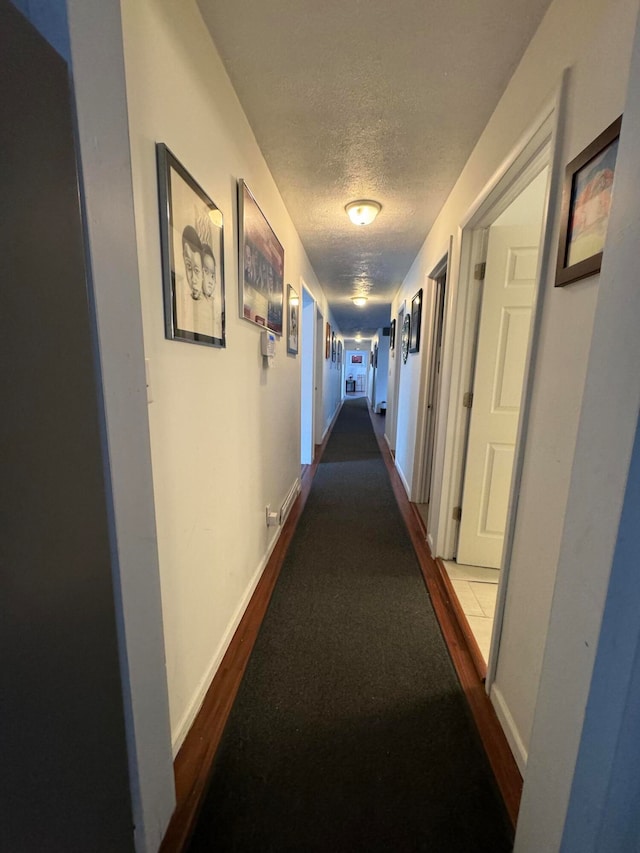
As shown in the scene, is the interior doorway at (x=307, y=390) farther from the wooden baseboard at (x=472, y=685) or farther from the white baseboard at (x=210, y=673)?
the white baseboard at (x=210, y=673)

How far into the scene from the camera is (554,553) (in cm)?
95

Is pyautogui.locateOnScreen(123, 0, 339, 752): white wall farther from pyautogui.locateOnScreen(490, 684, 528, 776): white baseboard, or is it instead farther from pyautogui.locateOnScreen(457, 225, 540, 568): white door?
pyautogui.locateOnScreen(457, 225, 540, 568): white door

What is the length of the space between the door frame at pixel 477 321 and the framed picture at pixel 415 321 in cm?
110

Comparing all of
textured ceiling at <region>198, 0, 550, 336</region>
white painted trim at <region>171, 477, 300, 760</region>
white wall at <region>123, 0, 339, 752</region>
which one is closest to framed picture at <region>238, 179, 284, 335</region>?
white wall at <region>123, 0, 339, 752</region>

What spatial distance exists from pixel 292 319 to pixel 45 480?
2.39 meters

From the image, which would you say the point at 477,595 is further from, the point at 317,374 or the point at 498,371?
the point at 317,374

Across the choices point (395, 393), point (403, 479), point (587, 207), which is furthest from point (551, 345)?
point (395, 393)

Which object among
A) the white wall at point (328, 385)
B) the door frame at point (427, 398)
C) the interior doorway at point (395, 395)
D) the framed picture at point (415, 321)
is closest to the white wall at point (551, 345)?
the door frame at point (427, 398)

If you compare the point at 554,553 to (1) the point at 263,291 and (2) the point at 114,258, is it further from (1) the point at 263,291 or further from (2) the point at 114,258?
(1) the point at 263,291

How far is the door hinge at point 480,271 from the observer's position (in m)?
1.84

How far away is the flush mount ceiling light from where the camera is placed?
2.19m

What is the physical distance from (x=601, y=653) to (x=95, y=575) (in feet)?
2.98

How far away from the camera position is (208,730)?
1.13 meters

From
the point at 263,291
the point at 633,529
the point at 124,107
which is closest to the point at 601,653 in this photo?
the point at 633,529
